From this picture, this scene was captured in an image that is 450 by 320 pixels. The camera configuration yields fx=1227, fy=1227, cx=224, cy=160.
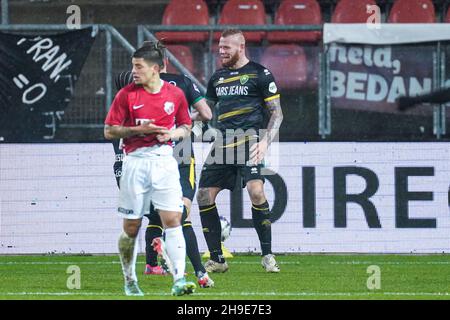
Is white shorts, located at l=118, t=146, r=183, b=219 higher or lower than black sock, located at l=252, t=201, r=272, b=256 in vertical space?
higher

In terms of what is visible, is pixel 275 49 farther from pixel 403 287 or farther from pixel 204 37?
pixel 403 287

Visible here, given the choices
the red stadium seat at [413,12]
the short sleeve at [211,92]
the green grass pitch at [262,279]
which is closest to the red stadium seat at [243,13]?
the red stadium seat at [413,12]

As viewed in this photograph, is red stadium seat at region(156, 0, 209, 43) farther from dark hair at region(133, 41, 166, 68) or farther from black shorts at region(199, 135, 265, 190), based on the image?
dark hair at region(133, 41, 166, 68)

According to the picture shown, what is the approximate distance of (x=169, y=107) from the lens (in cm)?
905

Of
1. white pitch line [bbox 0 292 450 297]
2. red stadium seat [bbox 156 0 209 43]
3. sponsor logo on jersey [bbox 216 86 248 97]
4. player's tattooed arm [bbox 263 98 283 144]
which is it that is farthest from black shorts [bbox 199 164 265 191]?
red stadium seat [bbox 156 0 209 43]

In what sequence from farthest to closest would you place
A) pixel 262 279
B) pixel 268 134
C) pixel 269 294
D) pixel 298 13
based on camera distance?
1. pixel 298 13
2. pixel 268 134
3. pixel 262 279
4. pixel 269 294

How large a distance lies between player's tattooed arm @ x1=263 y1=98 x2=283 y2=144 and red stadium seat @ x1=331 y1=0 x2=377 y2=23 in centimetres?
604

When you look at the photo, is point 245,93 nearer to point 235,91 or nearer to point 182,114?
point 235,91

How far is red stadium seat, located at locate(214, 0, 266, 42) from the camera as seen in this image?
17.9 metres

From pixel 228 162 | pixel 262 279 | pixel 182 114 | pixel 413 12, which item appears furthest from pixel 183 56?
pixel 182 114

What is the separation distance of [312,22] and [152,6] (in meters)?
2.46

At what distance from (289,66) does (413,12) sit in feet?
12.8

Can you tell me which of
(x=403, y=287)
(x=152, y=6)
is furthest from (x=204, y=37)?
(x=403, y=287)

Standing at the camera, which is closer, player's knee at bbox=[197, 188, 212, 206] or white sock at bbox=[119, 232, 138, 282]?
white sock at bbox=[119, 232, 138, 282]
